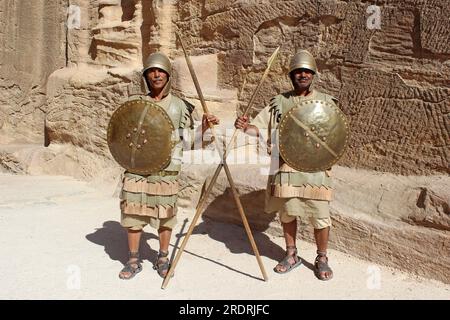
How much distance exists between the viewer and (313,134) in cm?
334

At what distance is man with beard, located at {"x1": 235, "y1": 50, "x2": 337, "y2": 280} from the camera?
340 centimetres

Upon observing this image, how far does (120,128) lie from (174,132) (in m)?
0.39

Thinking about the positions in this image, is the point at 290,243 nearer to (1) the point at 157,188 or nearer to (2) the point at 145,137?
(1) the point at 157,188

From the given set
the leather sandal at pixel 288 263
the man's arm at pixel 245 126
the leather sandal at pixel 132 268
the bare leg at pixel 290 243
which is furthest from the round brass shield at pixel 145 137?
the leather sandal at pixel 288 263

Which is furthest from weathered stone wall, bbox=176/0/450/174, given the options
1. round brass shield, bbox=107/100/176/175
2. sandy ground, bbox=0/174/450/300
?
sandy ground, bbox=0/174/450/300

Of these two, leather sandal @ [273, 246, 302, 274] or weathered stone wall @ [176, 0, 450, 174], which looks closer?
leather sandal @ [273, 246, 302, 274]

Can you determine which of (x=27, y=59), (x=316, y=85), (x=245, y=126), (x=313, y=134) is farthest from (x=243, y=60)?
(x=27, y=59)

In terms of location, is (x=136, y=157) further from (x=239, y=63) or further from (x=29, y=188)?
(x=29, y=188)

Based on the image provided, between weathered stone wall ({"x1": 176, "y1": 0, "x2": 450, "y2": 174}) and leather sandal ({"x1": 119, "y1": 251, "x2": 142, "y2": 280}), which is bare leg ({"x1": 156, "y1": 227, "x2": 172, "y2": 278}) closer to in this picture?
leather sandal ({"x1": 119, "y1": 251, "x2": 142, "y2": 280})

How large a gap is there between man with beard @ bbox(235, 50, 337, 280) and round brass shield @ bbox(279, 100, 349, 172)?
8cm

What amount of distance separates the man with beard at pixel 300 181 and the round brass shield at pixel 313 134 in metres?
0.08

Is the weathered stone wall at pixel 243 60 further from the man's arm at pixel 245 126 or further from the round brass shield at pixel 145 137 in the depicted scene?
the round brass shield at pixel 145 137

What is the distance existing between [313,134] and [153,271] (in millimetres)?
1567
